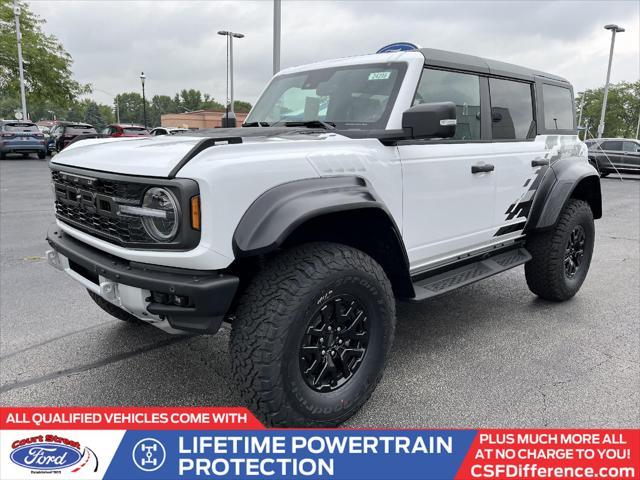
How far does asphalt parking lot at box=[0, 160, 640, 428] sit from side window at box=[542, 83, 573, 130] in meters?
1.54

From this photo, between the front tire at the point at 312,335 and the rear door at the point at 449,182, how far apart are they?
0.63 meters

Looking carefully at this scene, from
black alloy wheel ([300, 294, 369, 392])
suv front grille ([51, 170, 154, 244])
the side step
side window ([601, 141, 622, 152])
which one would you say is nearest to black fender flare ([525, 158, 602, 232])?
the side step

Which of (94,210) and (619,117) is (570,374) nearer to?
(94,210)

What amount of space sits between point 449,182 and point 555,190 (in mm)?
1363

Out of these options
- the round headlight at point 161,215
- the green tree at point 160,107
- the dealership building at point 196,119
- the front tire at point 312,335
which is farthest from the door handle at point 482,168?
the green tree at point 160,107

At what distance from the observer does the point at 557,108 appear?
4582 millimetres

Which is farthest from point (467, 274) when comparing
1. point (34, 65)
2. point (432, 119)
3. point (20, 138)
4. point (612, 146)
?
point (34, 65)

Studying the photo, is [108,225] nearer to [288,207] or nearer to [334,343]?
[288,207]

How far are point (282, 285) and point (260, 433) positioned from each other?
652 millimetres

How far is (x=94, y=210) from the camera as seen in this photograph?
8.27ft

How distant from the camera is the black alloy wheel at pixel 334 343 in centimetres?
243

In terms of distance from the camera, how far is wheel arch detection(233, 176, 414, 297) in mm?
2164

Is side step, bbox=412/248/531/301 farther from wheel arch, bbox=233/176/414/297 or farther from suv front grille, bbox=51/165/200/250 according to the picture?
suv front grille, bbox=51/165/200/250

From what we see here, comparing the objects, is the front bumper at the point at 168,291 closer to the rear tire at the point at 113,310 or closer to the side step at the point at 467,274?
the rear tire at the point at 113,310
